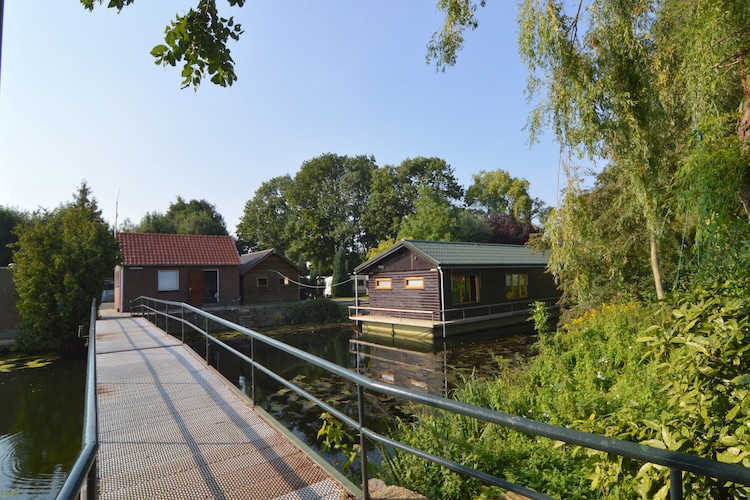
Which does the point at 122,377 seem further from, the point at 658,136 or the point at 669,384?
the point at 658,136

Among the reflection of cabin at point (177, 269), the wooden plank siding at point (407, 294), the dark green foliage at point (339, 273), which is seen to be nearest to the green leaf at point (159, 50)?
the wooden plank siding at point (407, 294)

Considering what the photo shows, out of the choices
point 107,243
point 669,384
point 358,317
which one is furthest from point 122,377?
point 358,317

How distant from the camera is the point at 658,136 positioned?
→ 5.39 m

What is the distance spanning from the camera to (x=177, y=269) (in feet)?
73.6

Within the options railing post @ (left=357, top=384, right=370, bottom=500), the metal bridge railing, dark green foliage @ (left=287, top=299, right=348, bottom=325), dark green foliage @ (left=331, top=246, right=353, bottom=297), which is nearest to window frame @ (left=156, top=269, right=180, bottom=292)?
dark green foliage @ (left=287, top=299, right=348, bottom=325)

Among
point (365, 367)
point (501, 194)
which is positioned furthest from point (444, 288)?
point (501, 194)

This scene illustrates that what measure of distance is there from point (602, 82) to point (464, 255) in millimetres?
13955

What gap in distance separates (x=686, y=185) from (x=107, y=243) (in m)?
18.3

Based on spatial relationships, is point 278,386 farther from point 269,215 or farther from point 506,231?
point 269,215

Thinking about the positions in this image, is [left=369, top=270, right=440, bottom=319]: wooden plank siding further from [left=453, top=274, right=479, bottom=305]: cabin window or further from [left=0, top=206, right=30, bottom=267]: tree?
[left=0, top=206, right=30, bottom=267]: tree

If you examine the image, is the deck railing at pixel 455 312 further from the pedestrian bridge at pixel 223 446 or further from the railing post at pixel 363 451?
the railing post at pixel 363 451

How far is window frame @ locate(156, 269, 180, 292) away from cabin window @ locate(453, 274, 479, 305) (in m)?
14.6

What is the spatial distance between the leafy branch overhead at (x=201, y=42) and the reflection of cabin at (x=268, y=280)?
22.0 metres

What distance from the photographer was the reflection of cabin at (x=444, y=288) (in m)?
17.0
